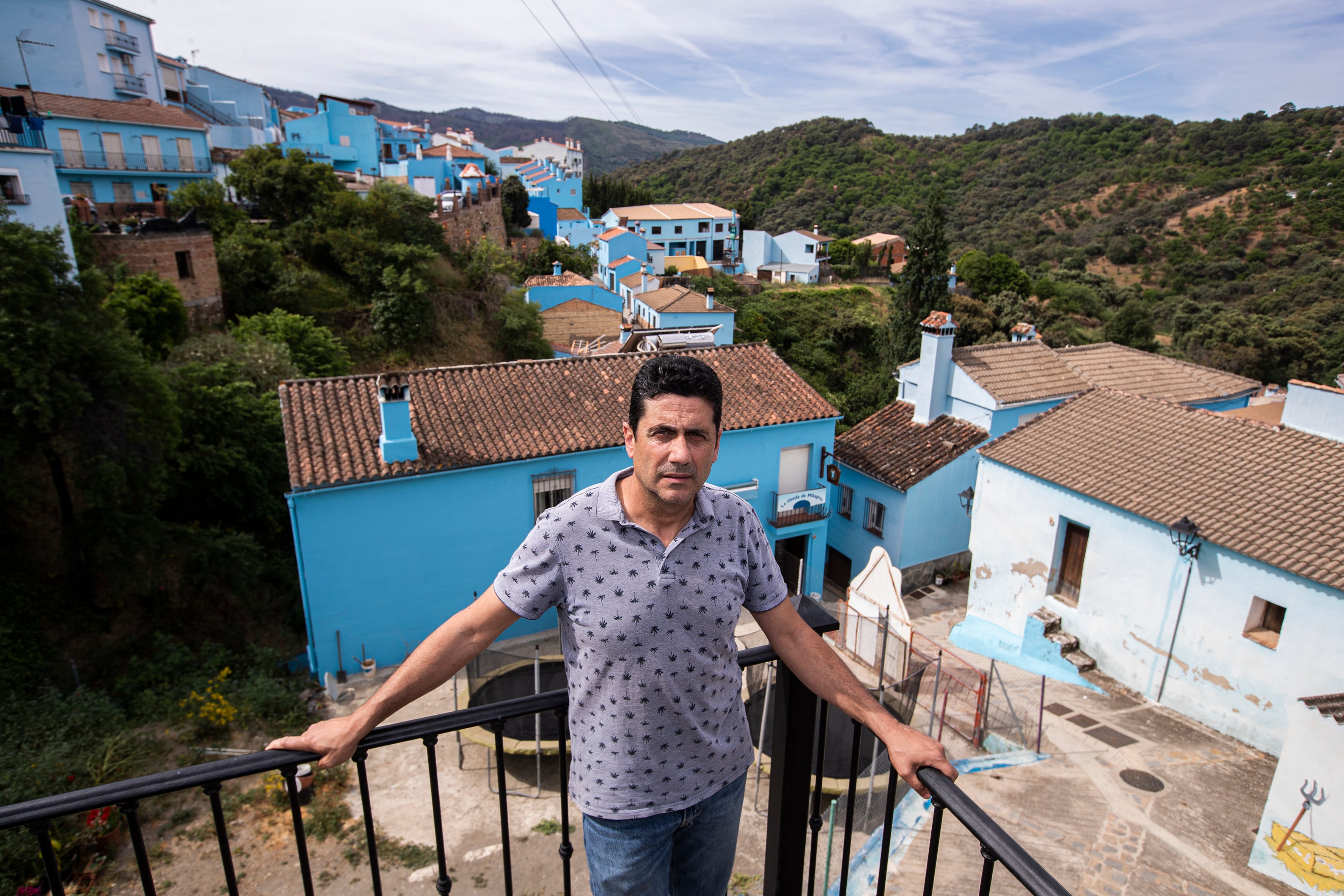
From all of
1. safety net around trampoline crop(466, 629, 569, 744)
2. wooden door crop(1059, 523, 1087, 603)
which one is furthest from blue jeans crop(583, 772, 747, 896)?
wooden door crop(1059, 523, 1087, 603)

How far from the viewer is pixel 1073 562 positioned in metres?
12.8

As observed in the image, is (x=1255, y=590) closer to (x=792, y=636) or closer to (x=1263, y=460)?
(x=1263, y=460)

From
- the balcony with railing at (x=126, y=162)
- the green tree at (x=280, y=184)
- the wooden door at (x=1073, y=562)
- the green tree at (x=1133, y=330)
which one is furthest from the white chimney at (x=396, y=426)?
the green tree at (x=1133, y=330)

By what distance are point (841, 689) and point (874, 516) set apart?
15.3 metres

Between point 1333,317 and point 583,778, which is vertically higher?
point 583,778

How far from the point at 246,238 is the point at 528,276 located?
1821cm

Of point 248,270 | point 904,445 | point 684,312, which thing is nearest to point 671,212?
point 684,312

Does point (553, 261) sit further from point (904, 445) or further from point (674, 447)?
point (674, 447)

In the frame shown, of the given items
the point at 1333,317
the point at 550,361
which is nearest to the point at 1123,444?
the point at 550,361

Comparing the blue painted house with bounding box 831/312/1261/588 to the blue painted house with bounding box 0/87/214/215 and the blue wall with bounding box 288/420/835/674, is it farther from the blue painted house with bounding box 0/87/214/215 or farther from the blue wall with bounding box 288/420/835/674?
the blue painted house with bounding box 0/87/214/215

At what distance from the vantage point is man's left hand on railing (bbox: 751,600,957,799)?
195 cm

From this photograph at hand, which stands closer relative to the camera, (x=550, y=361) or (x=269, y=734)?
(x=269, y=734)

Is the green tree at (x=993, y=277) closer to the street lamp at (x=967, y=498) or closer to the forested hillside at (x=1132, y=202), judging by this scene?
the forested hillside at (x=1132, y=202)

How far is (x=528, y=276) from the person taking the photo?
124 feet
